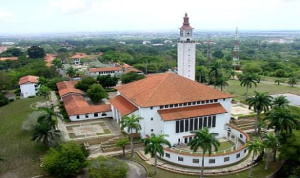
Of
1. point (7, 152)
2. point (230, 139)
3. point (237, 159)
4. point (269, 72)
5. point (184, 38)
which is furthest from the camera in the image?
point (269, 72)

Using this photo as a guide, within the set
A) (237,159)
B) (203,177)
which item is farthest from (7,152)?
(237,159)

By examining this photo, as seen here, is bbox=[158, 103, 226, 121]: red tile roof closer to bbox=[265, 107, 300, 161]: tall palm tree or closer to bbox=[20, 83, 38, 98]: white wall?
bbox=[265, 107, 300, 161]: tall palm tree

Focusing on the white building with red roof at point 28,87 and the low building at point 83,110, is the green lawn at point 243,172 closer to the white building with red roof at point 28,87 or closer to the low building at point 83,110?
the low building at point 83,110

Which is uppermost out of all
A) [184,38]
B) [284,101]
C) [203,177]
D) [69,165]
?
[184,38]

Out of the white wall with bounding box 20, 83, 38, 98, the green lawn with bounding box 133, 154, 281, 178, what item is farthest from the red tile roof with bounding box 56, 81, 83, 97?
the green lawn with bounding box 133, 154, 281, 178

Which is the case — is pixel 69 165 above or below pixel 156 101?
below

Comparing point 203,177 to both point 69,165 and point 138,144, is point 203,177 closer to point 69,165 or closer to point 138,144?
point 138,144

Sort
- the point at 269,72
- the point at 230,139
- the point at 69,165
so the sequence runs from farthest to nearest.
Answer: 1. the point at 269,72
2. the point at 230,139
3. the point at 69,165
